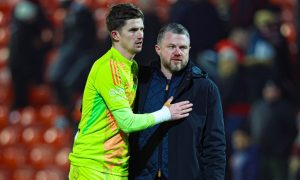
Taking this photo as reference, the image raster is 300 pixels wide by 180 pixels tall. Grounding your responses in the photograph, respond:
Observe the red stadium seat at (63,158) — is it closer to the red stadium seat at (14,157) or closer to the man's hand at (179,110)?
the red stadium seat at (14,157)

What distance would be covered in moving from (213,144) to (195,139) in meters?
0.10

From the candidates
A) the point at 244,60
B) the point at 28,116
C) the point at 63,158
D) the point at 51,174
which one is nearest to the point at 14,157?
the point at 28,116

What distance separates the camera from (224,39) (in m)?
9.23

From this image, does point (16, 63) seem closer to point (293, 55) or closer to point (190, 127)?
point (293, 55)

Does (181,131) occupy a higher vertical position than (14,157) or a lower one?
higher

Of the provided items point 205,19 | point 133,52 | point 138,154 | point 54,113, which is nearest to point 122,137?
point 138,154

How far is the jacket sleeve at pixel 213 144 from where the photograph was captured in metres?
4.26

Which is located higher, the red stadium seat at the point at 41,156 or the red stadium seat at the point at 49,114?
the red stadium seat at the point at 49,114

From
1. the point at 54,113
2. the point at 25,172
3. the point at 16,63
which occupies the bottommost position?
the point at 25,172

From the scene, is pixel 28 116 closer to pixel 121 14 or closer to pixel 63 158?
pixel 63 158

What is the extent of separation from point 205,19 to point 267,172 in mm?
1818

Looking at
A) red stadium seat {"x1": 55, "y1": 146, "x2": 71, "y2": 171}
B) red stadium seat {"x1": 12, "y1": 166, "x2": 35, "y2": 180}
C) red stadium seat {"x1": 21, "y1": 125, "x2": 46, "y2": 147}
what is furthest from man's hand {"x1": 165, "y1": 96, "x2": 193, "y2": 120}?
red stadium seat {"x1": 21, "y1": 125, "x2": 46, "y2": 147}

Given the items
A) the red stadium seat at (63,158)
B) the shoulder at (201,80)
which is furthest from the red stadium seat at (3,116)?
the shoulder at (201,80)

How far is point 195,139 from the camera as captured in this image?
427 cm
